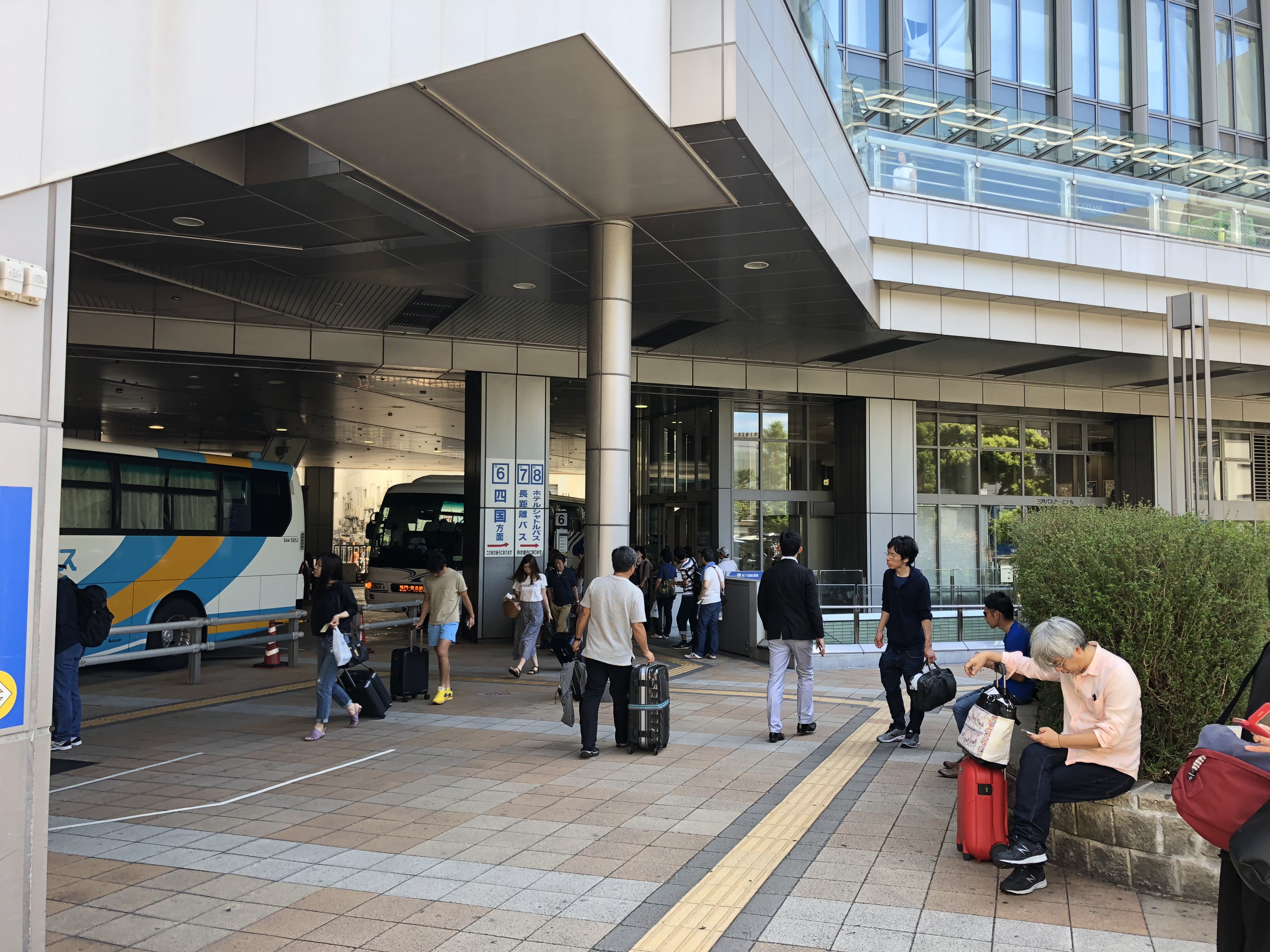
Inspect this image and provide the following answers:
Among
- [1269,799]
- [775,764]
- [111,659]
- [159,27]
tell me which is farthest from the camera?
[111,659]

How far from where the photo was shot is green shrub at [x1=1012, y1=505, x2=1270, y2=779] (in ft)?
15.5

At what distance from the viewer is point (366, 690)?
881 cm

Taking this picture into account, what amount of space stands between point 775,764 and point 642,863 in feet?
8.15

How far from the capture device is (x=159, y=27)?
3.98m

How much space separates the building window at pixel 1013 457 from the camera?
74.1 ft

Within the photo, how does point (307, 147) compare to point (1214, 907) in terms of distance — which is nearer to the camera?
point (1214, 907)

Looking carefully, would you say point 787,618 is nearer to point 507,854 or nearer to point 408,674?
point 507,854

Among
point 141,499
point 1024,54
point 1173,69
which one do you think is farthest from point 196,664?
point 1173,69

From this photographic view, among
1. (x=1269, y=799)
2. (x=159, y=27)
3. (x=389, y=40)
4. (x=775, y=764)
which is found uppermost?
(x=389, y=40)

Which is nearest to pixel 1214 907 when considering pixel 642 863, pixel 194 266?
pixel 642 863

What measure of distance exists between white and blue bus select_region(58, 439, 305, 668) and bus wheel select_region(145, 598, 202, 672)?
0.05 feet

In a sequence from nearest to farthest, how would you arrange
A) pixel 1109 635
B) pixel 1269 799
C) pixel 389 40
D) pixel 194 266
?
pixel 1269 799 < pixel 1109 635 < pixel 389 40 < pixel 194 266

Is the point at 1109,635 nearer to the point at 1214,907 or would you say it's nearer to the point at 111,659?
the point at 1214,907

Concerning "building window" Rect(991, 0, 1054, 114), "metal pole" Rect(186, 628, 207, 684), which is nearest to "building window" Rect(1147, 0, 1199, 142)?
"building window" Rect(991, 0, 1054, 114)
